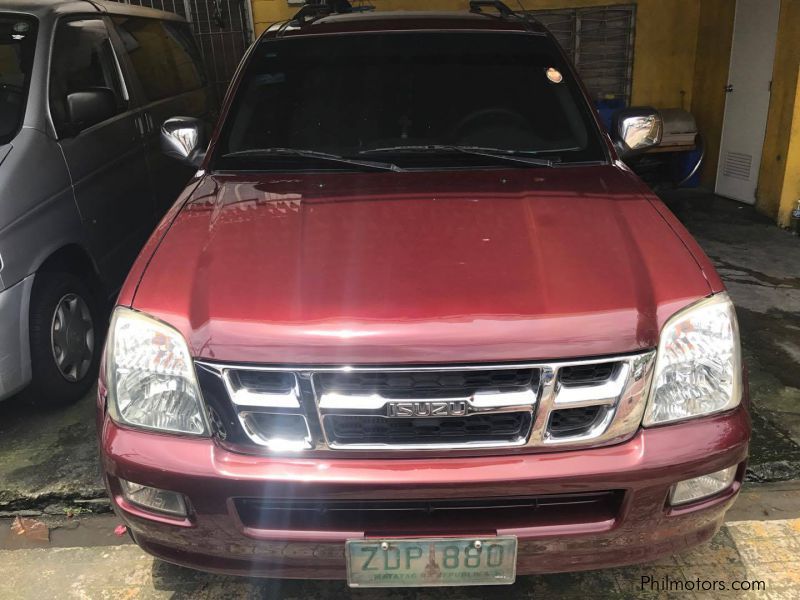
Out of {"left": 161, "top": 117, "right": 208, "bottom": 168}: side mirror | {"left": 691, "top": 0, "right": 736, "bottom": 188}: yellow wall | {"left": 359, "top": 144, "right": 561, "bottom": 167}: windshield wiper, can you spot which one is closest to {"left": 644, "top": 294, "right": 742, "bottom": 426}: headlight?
{"left": 359, "top": 144, "right": 561, "bottom": 167}: windshield wiper

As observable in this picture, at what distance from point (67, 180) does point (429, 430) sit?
8.73 feet

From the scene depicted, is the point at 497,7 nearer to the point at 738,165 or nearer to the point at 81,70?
the point at 81,70

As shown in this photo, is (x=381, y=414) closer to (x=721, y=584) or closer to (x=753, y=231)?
(x=721, y=584)

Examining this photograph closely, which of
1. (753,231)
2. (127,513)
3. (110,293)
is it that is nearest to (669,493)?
(127,513)

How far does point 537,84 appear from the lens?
311 cm

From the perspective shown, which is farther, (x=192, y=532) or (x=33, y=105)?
(x=33, y=105)

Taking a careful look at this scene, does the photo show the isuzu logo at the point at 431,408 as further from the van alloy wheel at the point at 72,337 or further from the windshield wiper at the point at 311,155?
the van alloy wheel at the point at 72,337

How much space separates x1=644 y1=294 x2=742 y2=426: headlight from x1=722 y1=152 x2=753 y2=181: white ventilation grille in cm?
553

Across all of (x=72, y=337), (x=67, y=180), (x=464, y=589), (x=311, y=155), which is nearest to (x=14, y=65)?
(x=67, y=180)

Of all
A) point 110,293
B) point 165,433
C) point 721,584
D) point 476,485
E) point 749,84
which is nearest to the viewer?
point 476,485

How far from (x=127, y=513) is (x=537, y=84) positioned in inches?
95.0

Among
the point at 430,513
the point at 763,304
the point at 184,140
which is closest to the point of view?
the point at 430,513

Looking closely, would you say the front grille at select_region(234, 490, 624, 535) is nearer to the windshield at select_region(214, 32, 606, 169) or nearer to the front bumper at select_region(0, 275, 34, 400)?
the windshield at select_region(214, 32, 606, 169)

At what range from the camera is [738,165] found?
6.89 metres
